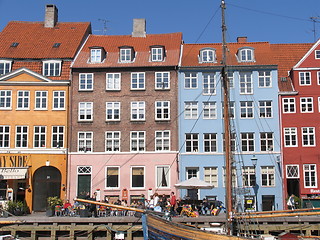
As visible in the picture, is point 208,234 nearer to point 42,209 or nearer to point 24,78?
point 42,209

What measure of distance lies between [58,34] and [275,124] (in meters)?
22.0

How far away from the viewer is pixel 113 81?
42438 millimetres

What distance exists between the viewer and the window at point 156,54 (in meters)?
43.1

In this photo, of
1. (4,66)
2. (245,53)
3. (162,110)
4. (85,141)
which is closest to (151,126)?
(162,110)

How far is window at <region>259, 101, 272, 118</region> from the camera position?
41.2 metres

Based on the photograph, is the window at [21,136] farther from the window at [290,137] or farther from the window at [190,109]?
the window at [290,137]

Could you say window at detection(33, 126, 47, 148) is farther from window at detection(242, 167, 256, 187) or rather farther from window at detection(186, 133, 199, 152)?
window at detection(242, 167, 256, 187)

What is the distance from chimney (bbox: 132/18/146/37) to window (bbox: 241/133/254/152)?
14.5 m

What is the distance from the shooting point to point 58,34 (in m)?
47.2

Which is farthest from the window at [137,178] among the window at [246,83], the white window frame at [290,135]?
the white window frame at [290,135]

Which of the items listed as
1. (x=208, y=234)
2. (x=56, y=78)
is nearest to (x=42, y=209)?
(x=56, y=78)

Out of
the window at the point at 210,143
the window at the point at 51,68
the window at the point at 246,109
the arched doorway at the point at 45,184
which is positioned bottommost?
the arched doorway at the point at 45,184

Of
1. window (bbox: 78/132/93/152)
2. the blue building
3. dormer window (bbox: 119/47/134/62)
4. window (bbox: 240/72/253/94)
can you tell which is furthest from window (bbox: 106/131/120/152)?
window (bbox: 240/72/253/94)

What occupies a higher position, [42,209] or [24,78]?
[24,78]
